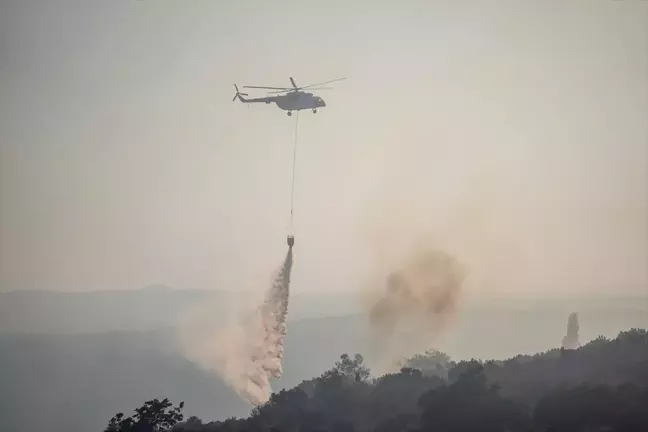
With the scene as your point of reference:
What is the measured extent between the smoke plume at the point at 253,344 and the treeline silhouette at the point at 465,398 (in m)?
0.41

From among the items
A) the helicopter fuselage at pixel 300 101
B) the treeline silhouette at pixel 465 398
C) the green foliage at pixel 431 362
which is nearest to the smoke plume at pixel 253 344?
the treeline silhouette at pixel 465 398

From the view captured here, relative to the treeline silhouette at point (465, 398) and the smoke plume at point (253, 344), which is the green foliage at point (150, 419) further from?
the smoke plume at point (253, 344)

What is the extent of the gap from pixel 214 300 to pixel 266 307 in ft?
2.82

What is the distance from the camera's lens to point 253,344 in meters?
11.0

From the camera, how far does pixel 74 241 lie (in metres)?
10.6

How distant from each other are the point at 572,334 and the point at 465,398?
94.2 inches

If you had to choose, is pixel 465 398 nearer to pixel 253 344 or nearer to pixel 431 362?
pixel 431 362

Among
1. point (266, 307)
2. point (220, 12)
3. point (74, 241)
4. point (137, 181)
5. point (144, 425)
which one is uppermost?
point (220, 12)

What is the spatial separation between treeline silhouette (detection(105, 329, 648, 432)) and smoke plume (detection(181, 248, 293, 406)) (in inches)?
16.1

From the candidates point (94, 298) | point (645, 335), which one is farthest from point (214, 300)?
point (645, 335)

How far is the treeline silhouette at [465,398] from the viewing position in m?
9.66

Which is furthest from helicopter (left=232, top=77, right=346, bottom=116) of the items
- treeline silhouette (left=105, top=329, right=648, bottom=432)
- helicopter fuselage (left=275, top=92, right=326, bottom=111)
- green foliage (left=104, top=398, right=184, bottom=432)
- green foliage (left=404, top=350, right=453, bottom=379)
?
green foliage (left=104, top=398, right=184, bottom=432)

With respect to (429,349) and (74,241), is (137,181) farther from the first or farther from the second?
(429,349)

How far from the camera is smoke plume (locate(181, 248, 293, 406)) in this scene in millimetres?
10766
